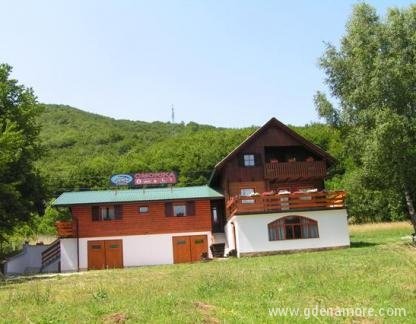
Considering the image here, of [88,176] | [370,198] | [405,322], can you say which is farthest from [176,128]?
[405,322]

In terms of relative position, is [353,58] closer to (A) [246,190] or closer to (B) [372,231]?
(A) [246,190]

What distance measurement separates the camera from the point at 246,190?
131 ft

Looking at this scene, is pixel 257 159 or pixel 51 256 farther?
pixel 257 159

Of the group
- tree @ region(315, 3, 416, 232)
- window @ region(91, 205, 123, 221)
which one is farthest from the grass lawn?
window @ region(91, 205, 123, 221)

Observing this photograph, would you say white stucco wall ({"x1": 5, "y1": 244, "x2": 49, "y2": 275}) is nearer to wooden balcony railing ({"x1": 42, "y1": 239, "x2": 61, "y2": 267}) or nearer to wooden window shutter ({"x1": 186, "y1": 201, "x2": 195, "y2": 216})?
wooden balcony railing ({"x1": 42, "y1": 239, "x2": 61, "y2": 267})

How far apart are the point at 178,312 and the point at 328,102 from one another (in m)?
25.6

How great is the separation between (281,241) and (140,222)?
10390 mm

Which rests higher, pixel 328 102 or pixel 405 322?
pixel 328 102

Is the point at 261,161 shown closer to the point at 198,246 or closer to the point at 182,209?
the point at 182,209

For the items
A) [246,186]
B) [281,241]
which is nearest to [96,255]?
[246,186]

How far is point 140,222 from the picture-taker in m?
39.2

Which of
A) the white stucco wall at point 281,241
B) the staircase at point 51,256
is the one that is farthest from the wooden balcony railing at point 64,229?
the white stucco wall at point 281,241

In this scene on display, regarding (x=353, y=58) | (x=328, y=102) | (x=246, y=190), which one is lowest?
(x=246, y=190)

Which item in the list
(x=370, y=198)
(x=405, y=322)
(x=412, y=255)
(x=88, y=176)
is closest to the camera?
(x=405, y=322)
